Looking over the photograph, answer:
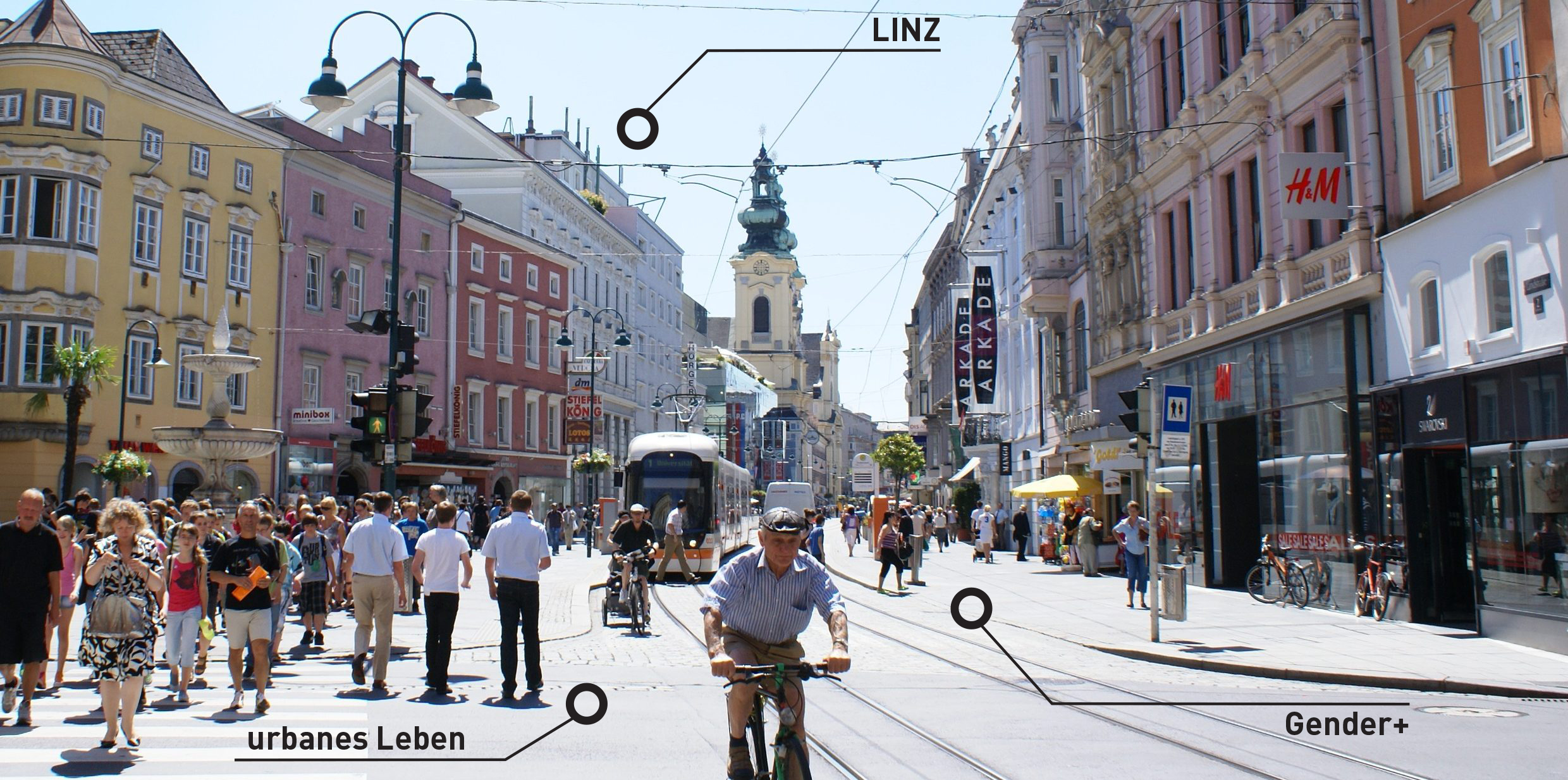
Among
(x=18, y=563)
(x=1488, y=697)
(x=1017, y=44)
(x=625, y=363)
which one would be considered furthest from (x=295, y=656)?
(x=625, y=363)

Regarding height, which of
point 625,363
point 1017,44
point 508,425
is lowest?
point 508,425

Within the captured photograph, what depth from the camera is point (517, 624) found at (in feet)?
38.2

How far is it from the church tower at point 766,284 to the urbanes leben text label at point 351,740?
125703 millimetres

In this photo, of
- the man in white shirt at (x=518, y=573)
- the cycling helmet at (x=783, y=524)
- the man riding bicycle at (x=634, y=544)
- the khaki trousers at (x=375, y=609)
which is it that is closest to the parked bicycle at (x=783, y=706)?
the cycling helmet at (x=783, y=524)

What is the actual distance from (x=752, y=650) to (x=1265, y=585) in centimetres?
1730

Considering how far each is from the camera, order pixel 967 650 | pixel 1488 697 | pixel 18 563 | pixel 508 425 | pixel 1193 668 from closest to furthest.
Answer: pixel 18 563 → pixel 1488 697 → pixel 1193 668 → pixel 967 650 → pixel 508 425

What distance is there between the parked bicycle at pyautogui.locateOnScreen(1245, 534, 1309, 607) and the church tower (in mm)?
113608

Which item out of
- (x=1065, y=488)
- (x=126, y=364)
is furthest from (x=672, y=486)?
(x=126, y=364)

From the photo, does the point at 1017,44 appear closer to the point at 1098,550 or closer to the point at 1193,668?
the point at 1098,550

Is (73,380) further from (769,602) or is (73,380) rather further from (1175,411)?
(769,602)

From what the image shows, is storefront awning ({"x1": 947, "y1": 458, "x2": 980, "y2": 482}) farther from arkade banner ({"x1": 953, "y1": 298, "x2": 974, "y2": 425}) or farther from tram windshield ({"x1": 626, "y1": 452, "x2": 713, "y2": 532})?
tram windshield ({"x1": 626, "y1": 452, "x2": 713, "y2": 532})

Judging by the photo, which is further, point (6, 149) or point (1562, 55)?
point (6, 149)

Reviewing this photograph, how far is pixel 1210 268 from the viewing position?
25.4m

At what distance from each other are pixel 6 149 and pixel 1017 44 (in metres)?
29.2
